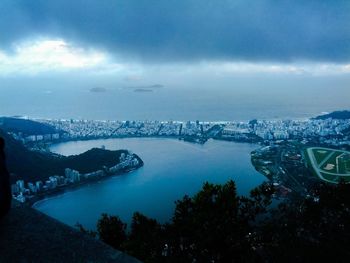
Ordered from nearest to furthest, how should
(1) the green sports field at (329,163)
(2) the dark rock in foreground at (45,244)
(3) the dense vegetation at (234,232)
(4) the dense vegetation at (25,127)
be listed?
1. (2) the dark rock in foreground at (45,244)
2. (3) the dense vegetation at (234,232)
3. (1) the green sports field at (329,163)
4. (4) the dense vegetation at (25,127)

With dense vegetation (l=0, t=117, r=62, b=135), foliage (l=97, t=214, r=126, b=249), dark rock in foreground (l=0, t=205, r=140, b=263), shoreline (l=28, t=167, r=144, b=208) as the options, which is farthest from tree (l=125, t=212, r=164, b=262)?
dense vegetation (l=0, t=117, r=62, b=135)

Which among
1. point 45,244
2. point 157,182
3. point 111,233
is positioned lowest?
point 157,182

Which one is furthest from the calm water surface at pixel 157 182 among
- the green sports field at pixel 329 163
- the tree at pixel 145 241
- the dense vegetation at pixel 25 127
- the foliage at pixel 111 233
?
the tree at pixel 145 241

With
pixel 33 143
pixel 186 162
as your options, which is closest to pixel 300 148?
pixel 186 162

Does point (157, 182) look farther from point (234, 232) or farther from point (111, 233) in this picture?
point (234, 232)

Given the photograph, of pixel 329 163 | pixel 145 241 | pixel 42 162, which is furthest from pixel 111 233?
A: pixel 329 163

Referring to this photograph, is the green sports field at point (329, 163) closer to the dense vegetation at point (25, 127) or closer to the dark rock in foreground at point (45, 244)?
the dark rock in foreground at point (45, 244)
